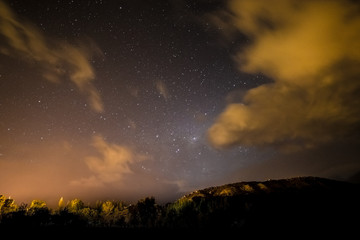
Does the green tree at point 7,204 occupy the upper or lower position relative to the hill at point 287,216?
upper

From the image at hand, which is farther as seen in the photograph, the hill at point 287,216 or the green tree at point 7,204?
the green tree at point 7,204

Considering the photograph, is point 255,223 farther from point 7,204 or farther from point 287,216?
point 7,204

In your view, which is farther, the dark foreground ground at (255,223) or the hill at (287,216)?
the hill at (287,216)

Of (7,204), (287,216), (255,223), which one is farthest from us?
(7,204)

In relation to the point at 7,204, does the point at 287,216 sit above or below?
below

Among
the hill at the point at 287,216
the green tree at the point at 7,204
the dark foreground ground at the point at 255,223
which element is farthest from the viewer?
the green tree at the point at 7,204

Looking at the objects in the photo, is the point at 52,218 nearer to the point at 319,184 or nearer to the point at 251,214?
the point at 251,214

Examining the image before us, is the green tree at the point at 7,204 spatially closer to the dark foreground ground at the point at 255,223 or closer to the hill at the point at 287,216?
the dark foreground ground at the point at 255,223

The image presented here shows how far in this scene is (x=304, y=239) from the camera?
667cm

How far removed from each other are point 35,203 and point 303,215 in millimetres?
23208

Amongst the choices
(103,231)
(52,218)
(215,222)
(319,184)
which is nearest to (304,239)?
(215,222)

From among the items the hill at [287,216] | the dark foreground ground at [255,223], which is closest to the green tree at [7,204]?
the dark foreground ground at [255,223]

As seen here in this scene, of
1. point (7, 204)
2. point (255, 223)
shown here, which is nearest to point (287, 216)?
point (255, 223)

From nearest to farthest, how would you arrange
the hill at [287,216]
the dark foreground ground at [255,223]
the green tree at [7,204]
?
the dark foreground ground at [255,223] < the hill at [287,216] < the green tree at [7,204]
